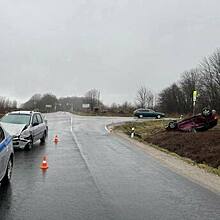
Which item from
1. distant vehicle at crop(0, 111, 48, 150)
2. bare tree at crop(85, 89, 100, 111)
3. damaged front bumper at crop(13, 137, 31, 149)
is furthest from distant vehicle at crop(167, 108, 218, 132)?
bare tree at crop(85, 89, 100, 111)

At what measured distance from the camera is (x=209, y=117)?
26422 mm

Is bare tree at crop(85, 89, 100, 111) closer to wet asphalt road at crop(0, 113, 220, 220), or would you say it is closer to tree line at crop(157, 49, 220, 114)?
tree line at crop(157, 49, 220, 114)

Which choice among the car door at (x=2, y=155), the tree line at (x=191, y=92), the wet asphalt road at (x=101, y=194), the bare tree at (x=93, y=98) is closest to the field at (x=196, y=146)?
the wet asphalt road at (x=101, y=194)

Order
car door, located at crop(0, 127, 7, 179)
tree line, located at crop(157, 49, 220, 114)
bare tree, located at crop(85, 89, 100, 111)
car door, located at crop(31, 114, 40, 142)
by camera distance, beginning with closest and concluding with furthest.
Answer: car door, located at crop(0, 127, 7, 179), car door, located at crop(31, 114, 40, 142), tree line, located at crop(157, 49, 220, 114), bare tree, located at crop(85, 89, 100, 111)

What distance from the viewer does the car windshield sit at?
17628 millimetres

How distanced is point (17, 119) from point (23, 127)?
116cm

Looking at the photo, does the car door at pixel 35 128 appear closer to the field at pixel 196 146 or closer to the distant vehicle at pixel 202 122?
the field at pixel 196 146

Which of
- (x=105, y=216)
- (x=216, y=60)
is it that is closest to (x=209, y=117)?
(x=105, y=216)

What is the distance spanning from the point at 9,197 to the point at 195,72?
4168 inches

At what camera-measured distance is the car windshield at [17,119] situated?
1763cm

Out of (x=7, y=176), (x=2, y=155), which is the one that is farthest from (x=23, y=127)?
(x=2, y=155)

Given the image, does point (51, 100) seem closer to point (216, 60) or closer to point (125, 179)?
point (216, 60)

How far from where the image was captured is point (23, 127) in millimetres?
16828

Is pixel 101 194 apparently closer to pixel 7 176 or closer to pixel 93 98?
pixel 7 176
